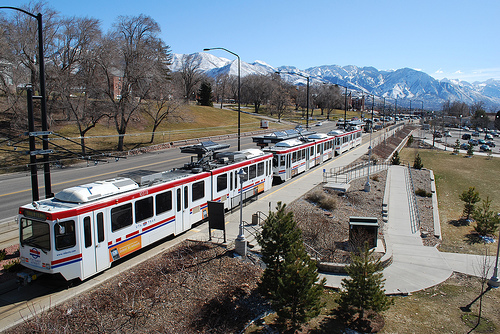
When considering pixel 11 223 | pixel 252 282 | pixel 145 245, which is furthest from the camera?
pixel 11 223

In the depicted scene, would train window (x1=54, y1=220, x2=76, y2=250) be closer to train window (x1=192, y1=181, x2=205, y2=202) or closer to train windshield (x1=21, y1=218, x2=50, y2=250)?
train windshield (x1=21, y1=218, x2=50, y2=250)

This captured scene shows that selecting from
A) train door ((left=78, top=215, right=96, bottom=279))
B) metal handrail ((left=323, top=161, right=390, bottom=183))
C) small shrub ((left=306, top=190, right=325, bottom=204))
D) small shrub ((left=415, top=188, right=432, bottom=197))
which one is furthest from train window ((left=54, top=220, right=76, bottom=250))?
small shrub ((left=415, top=188, right=432, bottom=197))

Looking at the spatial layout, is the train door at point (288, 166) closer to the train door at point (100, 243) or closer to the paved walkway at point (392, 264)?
the paved walkway at point (392, 264)

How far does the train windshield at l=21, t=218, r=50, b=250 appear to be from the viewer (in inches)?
408

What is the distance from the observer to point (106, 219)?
11547 millimetres

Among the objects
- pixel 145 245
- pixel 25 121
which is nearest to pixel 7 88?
pixel 25 121

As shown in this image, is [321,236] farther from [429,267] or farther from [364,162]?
[364,162]

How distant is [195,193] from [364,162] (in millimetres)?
27260

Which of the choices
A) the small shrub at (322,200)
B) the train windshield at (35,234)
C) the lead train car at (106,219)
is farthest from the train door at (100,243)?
the small shrub at (322,200)

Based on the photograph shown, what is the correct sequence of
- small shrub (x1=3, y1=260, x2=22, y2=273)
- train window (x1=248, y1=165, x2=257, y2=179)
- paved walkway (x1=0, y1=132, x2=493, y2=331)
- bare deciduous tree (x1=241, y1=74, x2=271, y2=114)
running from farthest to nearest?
1. bare deciduous tree (x1=241, y1=74, x2=271, y2=114)
2. train window (x1=248, y1=165, x2=257, y2=179)
3. small shrub (x1=3, y1=260, x2=22, y2=273)
4. paved walkway (x1=0, y1=132, x2=493, y2=331)

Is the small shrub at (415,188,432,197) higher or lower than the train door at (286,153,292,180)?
lower

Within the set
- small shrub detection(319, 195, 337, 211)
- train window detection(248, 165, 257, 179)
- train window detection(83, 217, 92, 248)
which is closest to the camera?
train window detection(83, 217, 92, 248)

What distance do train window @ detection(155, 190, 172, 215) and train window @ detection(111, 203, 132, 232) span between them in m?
1.43

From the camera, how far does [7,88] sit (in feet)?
109
